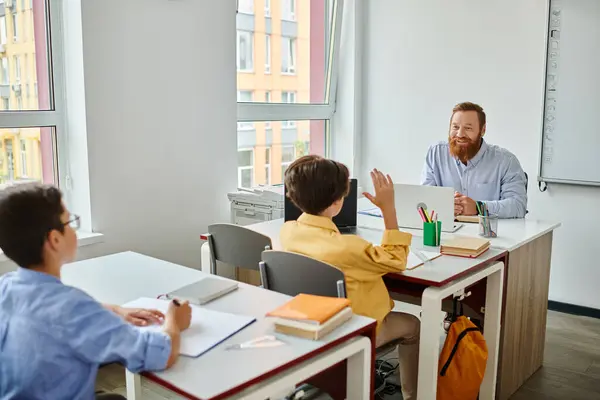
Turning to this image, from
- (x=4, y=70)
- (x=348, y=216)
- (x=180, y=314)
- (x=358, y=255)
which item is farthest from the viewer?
(x=4, y=70)

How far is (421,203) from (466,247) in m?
0.44

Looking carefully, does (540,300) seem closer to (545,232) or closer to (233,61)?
(545,232)

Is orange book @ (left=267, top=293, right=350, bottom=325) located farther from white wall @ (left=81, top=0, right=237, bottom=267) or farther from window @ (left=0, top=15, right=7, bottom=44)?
window @ (left=0, top=15, right=7, bottom=44)

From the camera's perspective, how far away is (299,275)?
221 cm

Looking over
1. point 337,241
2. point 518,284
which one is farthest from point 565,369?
point 337,241

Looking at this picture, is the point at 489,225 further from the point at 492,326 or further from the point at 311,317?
the point at 311,317

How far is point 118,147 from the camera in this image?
11.1 feet

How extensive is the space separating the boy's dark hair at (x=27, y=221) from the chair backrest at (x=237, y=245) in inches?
48.3

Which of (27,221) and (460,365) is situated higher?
(27,221)

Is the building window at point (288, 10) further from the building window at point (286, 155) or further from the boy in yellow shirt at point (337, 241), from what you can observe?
the boy in yellow shirt at point (337, 241)

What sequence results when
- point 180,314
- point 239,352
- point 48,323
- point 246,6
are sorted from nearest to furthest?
1. point 48,323
2. point 239,352
3. point 180,314
4. point 246,6

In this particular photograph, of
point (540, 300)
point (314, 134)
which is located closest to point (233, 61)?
point (314, 134)

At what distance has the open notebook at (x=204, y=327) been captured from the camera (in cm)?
159

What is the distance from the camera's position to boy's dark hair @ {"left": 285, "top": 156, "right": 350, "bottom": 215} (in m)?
2.23
